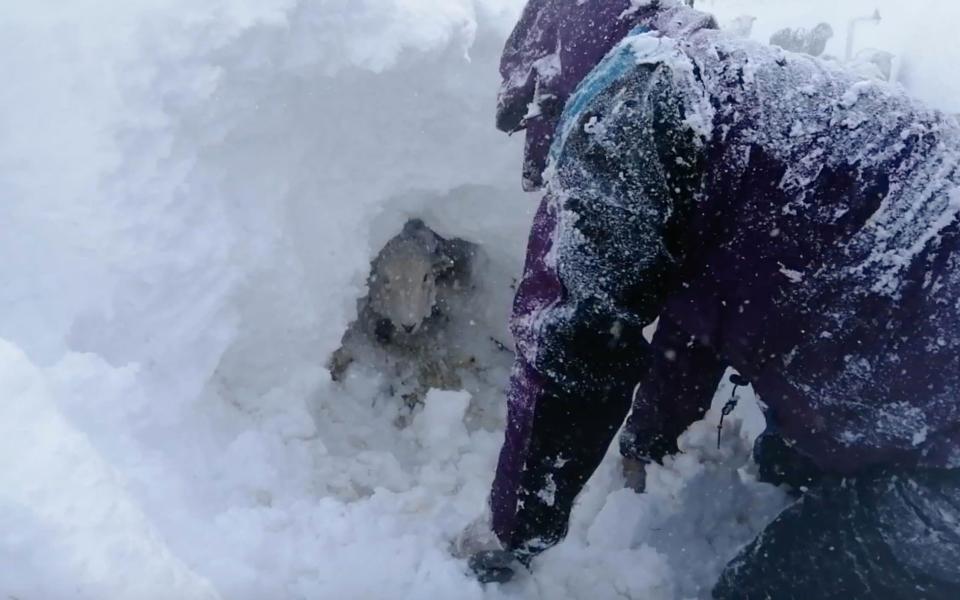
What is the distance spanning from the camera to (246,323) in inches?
74.2

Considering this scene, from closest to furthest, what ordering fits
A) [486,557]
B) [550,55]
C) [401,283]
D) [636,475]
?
[550,55] < [486,557] < [636,475] < [401,283]

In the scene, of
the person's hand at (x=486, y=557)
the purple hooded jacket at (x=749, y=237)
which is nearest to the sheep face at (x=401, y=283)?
the person's hand at (x=486, y=557)

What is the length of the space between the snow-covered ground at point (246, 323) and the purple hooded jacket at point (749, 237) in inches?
27.6

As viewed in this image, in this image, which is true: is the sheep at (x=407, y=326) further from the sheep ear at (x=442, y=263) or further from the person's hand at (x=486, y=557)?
the person's hand at (x=486, y=557)

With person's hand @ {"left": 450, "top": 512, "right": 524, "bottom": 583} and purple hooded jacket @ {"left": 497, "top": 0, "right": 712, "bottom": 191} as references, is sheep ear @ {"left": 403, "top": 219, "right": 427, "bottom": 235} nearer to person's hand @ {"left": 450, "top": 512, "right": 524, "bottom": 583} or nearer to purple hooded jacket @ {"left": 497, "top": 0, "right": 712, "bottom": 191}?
purple hooded jacket @ {"left": 497, "top": 0, "right": 712, "bottom": 191}

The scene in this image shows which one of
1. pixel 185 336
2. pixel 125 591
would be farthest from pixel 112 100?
pixel 125 591

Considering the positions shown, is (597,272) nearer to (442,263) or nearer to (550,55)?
(550,55)

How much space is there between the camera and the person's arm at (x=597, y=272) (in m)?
0.90

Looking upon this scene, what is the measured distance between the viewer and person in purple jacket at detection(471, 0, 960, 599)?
36.1 inches

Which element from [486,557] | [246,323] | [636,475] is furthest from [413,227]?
[486,557]

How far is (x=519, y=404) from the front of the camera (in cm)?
114

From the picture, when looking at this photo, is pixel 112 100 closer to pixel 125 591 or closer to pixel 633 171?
pixel 125 591

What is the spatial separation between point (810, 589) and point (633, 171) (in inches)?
40.7

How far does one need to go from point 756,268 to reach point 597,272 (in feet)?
0.85
